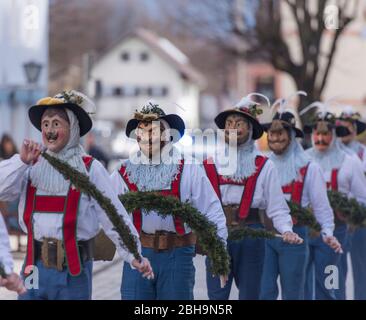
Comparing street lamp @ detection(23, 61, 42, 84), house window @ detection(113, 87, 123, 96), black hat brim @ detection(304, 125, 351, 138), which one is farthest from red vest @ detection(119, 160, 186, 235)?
house window @ detection(113, 87, 123, 96)

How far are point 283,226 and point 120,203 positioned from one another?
2.01 meters

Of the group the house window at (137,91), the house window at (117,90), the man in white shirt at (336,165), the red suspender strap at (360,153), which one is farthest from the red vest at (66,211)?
the house window at (117,90)

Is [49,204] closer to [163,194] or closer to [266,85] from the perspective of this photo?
[163,194]

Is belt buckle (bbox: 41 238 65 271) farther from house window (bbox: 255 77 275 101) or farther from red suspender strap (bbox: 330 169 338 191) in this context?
house window (bbox: 255 77 275 101)

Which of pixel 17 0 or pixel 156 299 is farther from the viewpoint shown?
pixel 17 0

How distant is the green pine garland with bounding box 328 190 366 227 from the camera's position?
380 inches

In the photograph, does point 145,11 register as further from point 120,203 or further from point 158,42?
point 120,203

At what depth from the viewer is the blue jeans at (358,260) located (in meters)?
10.5

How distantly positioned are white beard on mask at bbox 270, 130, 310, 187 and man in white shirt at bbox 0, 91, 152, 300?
2863 mm

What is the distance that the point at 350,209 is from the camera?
9.73m

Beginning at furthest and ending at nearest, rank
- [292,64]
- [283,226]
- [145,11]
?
[145,11]
[292,64]
[283,226]

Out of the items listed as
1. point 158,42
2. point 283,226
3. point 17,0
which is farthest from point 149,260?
point 158,42

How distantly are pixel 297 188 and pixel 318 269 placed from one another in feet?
2.74

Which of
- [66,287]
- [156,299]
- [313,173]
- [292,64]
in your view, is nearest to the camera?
[66,287]
